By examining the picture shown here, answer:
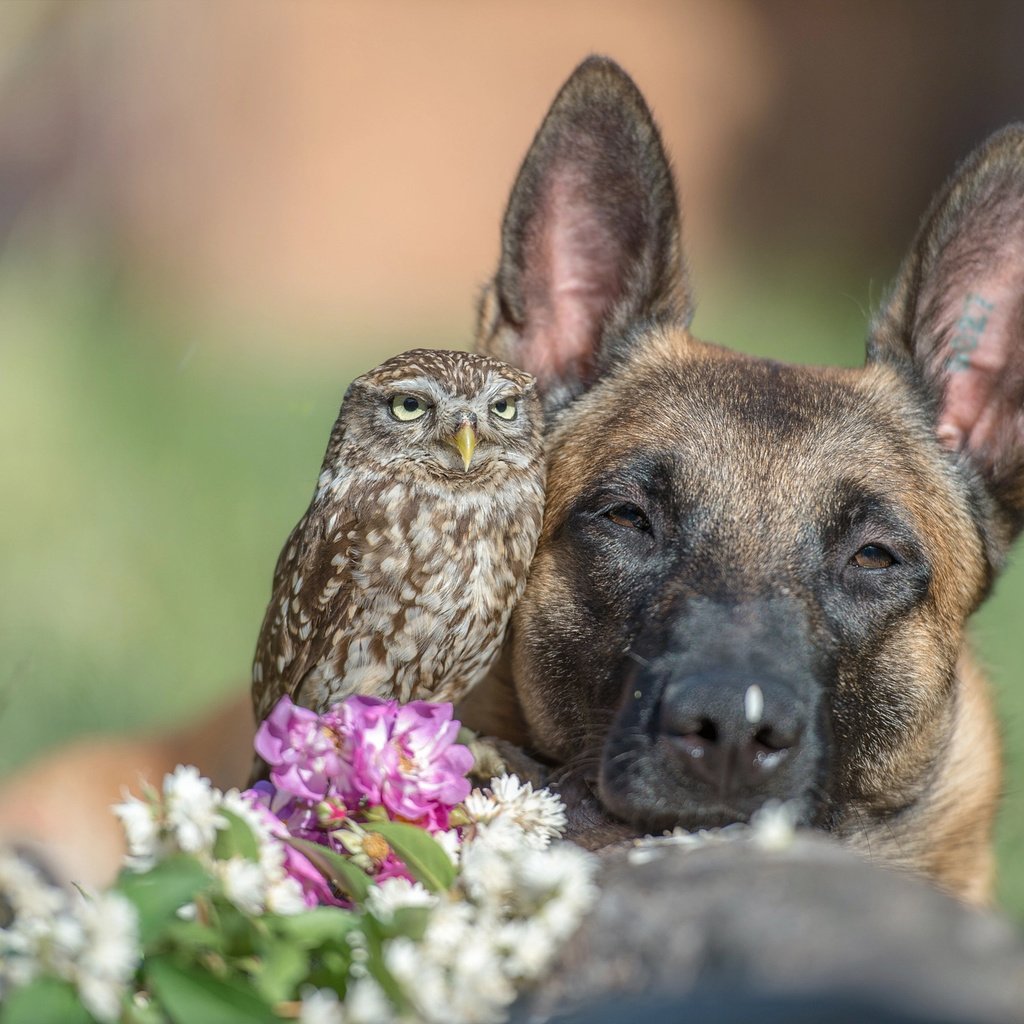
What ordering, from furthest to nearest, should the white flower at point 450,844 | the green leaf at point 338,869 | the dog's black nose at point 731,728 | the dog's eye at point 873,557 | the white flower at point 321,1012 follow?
the dog's eye at point 873,557
the dog's black nose at point 731,728
the white flower at point 450,844
the green leaf at point 338,869
the white flower at point 321,1012

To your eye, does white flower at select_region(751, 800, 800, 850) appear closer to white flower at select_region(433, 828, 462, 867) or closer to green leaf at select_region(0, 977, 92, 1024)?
white flower at select_region(433, 828, 462, 867)

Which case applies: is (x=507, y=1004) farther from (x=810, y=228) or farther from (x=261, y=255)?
(x=810, y=228)

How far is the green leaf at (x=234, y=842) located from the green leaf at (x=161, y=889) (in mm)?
75

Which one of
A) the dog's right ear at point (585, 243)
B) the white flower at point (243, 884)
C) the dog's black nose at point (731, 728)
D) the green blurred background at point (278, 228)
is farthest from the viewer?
the green blurred background at point (278, 228)

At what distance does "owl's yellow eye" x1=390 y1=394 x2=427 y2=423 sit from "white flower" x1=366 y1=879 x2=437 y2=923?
1.19 metres

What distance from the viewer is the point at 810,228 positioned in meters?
15.7

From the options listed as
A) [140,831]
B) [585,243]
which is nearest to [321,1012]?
[140,831]

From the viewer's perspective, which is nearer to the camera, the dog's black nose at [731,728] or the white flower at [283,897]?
the white flower at [283,897]

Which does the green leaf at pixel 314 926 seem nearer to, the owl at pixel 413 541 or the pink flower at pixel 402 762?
the pink flower at pixel 402 762

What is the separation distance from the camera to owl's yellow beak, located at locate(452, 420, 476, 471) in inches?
112

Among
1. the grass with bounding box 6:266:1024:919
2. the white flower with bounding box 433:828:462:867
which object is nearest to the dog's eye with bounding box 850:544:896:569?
the white flower with bounding box 433:828:462:867

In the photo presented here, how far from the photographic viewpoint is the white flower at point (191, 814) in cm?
192

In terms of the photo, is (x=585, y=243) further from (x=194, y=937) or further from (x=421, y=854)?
(x=194, y=937)

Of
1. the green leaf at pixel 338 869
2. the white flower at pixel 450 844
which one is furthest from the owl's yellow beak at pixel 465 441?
the green leaf at pixel 338 869
